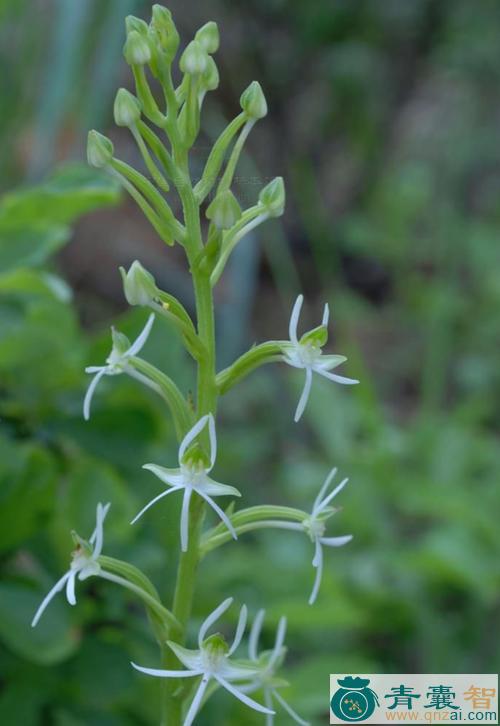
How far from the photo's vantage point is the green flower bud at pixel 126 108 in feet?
2.40

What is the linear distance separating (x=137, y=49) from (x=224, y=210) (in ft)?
0.48

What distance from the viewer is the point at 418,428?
1896 millimetres

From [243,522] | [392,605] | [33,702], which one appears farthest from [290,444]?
[243,522]

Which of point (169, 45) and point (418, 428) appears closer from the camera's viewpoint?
point (169, 45)

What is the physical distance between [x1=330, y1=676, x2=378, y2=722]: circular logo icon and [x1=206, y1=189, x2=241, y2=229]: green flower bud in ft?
1.89

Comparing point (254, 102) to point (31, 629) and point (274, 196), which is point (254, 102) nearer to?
point (274, 196)

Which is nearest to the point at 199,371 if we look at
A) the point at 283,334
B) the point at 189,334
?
the point at 189,334

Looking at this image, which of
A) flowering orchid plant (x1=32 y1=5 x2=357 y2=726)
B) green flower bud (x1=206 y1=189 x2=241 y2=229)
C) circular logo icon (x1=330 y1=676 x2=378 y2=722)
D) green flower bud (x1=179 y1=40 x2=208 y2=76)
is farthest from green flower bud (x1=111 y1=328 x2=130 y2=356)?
circular logo icon (x1=330 y1=676 x2=378 y2=722)

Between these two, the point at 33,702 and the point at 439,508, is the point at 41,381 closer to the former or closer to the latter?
the point at 33,702

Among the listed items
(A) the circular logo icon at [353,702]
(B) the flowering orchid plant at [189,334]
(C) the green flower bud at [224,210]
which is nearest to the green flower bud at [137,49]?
(B) the flowering orchid plant at [189,334]

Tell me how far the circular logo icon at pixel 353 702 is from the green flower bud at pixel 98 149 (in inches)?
25.1

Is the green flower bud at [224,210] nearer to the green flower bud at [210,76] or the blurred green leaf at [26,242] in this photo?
the green flower bud at [210,76]

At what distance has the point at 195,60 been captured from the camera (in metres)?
0.75

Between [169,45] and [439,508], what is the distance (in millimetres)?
1018
